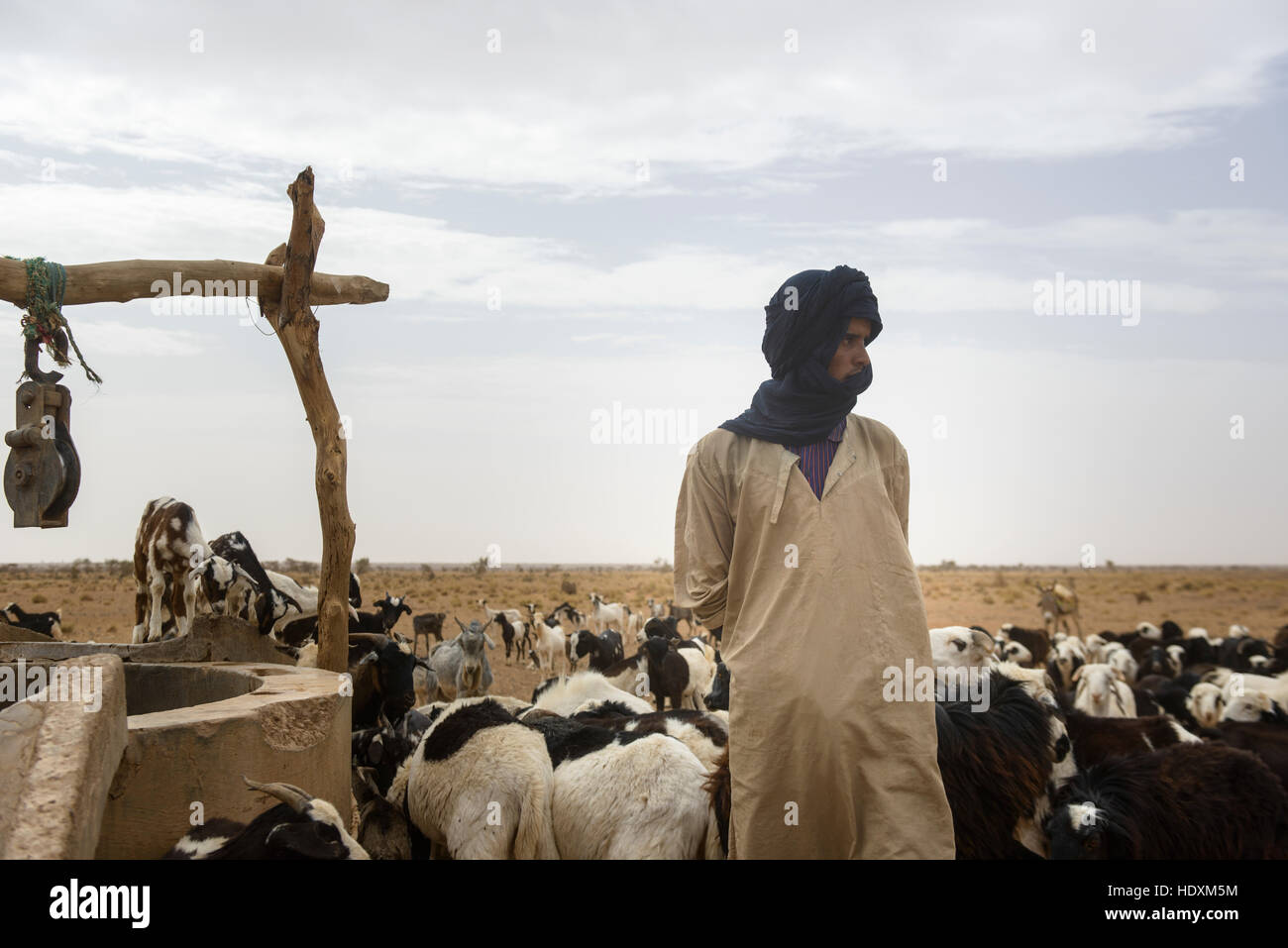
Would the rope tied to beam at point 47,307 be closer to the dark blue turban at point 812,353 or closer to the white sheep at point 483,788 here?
the white sheep at point 483,788

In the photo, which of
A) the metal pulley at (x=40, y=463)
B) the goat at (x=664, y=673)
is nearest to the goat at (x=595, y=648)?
the goat at (x=664, y=673)

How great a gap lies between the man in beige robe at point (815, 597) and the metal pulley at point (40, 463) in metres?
3.22

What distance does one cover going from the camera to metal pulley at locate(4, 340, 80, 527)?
481 centimetres

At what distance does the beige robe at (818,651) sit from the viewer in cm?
305

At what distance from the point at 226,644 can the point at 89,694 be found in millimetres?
3998

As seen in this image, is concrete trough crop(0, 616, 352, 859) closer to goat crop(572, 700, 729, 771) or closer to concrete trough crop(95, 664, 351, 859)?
concrete trough crop(95, 664, 351, 859)

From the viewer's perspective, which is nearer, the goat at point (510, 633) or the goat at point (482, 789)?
the goat at point (482, 789)

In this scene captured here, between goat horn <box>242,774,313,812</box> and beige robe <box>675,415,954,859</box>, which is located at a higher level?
beige robe <box>675,415,954,859</box>

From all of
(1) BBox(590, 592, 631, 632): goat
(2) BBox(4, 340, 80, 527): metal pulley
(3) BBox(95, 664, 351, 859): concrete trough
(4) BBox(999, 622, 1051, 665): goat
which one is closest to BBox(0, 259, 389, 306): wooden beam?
(2) BBox(4, 340, 80, 527): metal pulley

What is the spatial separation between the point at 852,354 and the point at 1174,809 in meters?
3.24

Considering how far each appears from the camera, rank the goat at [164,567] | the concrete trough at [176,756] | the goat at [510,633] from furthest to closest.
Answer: the goat at [510,633]
the goat at [164,567]
the concrete trough at [176,756]

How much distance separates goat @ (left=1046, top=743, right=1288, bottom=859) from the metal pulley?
5.00 m
